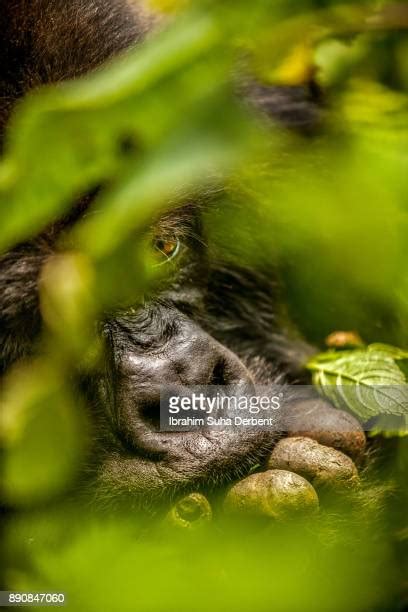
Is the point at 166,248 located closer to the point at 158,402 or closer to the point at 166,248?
the point at 166,248

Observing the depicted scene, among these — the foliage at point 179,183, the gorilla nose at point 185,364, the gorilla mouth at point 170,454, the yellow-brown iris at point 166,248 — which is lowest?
the gorilla mouth at point 170,454

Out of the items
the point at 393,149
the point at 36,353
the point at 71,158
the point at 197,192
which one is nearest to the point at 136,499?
the point at 36,353

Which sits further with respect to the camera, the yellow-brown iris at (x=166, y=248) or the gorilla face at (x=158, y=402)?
the yellow-brown iris at (x=166, y=248)

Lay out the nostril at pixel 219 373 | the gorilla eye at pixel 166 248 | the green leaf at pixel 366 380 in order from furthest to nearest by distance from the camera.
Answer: the gorilla eye at pixel 166 248
the nostril at pixel 219 373
the green leaf at pixel 366 380

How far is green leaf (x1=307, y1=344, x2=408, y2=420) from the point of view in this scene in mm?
1346

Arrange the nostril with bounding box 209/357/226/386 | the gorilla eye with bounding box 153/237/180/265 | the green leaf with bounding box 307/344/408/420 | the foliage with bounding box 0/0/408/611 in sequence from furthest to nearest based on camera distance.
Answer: the gorilla eye with bounding box 153/237/180/265 < the nostril with bounding box 209/357/226/386 < the green leaf with bounding box 307/344/408/420 < the foliage with bounding box 0/0/408/611

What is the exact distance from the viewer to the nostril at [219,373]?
1.50 metres

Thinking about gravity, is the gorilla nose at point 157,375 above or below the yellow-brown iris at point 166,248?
below

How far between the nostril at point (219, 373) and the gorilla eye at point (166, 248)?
25cm

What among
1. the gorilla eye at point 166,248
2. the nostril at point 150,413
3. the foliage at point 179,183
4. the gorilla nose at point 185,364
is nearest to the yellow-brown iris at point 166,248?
the gorilla eye at point 166,248

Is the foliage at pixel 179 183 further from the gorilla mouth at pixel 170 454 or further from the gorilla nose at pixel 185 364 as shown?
the gorilla nose at pixel 185 364

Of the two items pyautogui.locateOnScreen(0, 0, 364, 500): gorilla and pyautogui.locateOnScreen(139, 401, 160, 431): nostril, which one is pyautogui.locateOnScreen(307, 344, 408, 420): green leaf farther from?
pyautogui.locateOnScreen(139, 401, 160, 431): nostril

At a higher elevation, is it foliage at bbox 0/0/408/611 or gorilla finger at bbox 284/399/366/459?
foliage at bbox 0/0/408/611

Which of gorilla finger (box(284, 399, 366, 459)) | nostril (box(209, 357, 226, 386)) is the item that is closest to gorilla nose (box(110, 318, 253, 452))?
nostril (box(209, 357, 226, 386))
